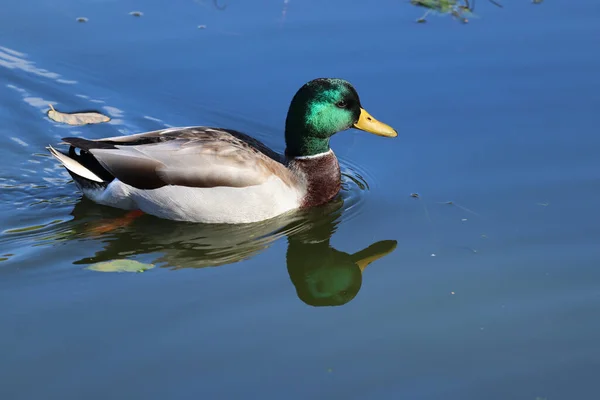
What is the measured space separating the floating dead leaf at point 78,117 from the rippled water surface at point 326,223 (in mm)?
88

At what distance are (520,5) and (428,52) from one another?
4.91 feet

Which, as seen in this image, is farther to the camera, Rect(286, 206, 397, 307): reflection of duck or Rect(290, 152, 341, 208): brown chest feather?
Rect(290, 152, 341, 208): brown chest feather

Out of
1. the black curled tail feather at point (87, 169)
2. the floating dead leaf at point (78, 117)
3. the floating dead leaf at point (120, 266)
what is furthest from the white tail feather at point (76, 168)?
the floating dead leaf at point (78, 117)

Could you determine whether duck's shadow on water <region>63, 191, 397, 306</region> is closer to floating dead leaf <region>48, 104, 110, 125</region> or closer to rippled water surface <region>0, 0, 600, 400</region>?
rippled water surface <region>0, 0, 600, 400</region>

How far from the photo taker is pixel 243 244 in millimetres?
7051

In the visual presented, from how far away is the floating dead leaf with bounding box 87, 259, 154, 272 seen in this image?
6.56 metres

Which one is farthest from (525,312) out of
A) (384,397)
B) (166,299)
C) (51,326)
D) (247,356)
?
(51,326)

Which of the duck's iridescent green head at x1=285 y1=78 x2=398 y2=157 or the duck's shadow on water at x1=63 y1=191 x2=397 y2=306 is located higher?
the duck's iridescent green head at x1=285 y1=78 x2=398 y2=157

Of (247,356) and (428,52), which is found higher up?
(428,52)

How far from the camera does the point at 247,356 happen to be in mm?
5461

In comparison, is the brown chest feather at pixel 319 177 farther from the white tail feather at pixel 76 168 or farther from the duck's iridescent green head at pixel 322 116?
the white tail feather at pixel 76 168

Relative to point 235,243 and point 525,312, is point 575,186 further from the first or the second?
point 235,243

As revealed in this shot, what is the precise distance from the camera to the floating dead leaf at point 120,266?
6.56 meters

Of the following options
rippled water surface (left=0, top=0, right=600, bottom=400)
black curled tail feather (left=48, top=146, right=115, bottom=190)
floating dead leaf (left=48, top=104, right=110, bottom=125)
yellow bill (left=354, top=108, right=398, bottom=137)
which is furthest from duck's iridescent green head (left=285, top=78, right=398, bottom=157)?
floating dead leaf (left=48, top=104, right=110, bottom=125)
